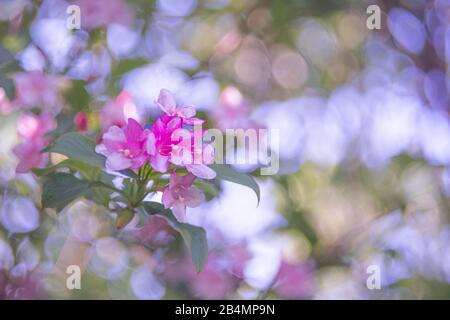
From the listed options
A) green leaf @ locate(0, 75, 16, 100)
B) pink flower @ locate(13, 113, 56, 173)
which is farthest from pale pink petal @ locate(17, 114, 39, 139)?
green leaf @ locate(0, 75, 16, 100)

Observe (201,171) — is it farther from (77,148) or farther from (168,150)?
(77,148)

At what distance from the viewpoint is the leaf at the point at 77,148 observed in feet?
2.92

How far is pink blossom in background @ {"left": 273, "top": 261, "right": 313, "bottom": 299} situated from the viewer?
5.86 ft

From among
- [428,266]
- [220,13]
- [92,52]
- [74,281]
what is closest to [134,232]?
[74,281]

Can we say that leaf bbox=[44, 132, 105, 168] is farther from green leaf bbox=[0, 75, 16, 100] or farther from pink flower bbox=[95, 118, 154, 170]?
green leaf bbox=[0, 75, 16, 100]

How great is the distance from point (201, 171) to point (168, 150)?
0.06 metres

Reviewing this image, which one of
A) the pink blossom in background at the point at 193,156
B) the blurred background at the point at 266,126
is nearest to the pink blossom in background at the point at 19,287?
the blurred background at the point at 266,126

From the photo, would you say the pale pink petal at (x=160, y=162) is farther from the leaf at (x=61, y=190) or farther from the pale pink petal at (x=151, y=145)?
the leaf at (x=61, y=190)

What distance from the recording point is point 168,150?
3.00 ft

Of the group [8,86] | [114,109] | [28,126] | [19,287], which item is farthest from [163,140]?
[19,287]

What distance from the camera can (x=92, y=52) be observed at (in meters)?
1.53

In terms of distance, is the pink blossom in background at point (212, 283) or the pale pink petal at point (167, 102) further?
the pink blossom in background at point (212, 283)

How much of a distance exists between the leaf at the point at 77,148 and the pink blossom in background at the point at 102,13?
2.42 ft

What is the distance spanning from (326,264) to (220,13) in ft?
2.83
